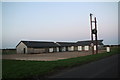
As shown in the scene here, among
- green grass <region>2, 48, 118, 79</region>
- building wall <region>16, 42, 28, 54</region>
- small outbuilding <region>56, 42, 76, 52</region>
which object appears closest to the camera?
green grass <region>2, 48, 118, 79</region>

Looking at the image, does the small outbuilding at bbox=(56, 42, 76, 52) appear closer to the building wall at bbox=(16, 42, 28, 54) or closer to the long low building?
the long low building

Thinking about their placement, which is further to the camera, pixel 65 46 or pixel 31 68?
pixel 65 46

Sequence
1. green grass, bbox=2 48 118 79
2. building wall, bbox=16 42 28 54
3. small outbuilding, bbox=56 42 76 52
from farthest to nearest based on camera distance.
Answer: small outbuilding, bbox=56 42 76 52 < building wall, bbox=16 42 28 54 < green grass, bbox=2 48 118 79

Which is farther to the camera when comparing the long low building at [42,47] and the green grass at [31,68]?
the long low building at [42,47]

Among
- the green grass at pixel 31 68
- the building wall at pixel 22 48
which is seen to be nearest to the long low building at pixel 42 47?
the building wall at pixel 22 48

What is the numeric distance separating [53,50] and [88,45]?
20.3 m

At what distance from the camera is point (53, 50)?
66438mm

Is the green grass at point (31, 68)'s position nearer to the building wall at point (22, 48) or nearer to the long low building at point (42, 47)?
the long low building at point (42, 47)

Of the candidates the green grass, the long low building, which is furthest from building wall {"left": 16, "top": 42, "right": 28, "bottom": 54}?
the green grass

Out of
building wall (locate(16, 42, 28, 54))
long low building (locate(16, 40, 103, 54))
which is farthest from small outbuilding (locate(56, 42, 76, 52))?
building wall (locate(16, 42, 28, 54))

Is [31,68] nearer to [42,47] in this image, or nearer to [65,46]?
[42,47]

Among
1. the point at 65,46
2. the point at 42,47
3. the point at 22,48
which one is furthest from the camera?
the point at 65,46

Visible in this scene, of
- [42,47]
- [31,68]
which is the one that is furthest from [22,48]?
[31,68]

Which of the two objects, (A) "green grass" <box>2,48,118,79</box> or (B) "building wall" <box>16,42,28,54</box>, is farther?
(B) "building wall" <box>16,42,28,54</box>
